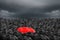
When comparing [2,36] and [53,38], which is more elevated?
[2,36]

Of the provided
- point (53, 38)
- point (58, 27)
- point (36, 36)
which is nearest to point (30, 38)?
point (36, 36)

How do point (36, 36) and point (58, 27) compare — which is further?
point (58, 27)

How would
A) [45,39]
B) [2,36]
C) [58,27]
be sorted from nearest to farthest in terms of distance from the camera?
[2,36] < [45,39] < [58,27]

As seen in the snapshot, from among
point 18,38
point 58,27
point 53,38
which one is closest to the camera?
point 18,38

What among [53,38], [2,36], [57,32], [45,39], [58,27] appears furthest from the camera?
[58,27]

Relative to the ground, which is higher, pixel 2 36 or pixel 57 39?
pixel 2 36

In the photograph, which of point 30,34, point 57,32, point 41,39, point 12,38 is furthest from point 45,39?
point 57,32

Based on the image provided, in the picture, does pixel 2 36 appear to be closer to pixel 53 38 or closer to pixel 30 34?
pixel 30 34

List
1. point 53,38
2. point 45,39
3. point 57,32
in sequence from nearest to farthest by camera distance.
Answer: point 45,39 < point 53,38 < point 57,32

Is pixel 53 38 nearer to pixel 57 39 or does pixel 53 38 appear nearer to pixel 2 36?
pixel 57 39
